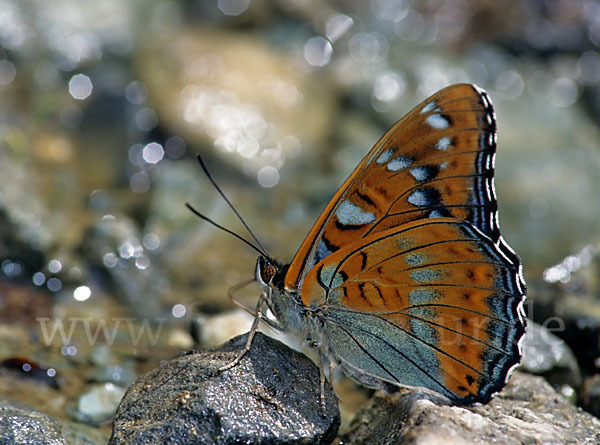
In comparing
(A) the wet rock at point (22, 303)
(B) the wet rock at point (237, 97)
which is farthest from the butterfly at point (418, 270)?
(B) the wet rock at point (237, 97)

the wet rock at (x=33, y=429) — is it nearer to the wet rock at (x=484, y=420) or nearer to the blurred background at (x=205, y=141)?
the blurred background at (x=205, y=141)

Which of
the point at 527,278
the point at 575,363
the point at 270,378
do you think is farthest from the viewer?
the point at 527,278

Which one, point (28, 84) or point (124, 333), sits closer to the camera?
point (124, 333)

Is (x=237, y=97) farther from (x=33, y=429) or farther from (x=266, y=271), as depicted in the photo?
(x=33, y=429)

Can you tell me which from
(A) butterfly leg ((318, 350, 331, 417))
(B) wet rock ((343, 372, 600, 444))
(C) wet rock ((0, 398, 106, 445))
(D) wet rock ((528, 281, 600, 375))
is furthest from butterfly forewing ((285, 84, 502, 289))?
(D) wet rock ((528, 281, 600, 375))

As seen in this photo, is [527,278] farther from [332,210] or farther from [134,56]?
[134,56]

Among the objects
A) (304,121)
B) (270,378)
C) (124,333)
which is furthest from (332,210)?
(304,121)

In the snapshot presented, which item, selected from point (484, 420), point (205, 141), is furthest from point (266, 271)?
point (205, 141)
